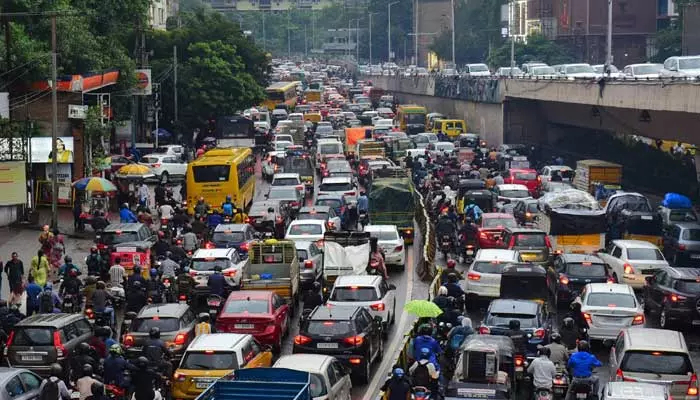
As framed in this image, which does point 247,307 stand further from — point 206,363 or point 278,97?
point 278,97

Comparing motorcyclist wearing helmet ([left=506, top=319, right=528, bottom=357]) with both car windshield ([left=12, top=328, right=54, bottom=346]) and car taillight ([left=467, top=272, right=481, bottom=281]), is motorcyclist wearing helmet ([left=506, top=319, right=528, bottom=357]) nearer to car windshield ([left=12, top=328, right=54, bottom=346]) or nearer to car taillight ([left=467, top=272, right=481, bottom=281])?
car taillight ([left=467, top=272, right=481, bottom=281])

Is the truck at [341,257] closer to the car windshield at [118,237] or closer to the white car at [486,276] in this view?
the white car at [486,276]

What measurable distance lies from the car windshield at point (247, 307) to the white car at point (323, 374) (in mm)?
→ 5293

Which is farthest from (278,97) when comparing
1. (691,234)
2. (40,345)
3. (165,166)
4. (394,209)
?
(40,345)

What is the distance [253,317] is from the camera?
81.7 feet

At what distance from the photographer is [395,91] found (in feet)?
437

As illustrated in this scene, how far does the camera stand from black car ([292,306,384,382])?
22.3m

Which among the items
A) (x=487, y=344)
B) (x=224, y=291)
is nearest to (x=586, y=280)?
(x=224, y=291)

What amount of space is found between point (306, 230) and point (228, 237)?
2565 mm

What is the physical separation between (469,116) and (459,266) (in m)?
54.7

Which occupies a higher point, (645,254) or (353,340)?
(353,340)

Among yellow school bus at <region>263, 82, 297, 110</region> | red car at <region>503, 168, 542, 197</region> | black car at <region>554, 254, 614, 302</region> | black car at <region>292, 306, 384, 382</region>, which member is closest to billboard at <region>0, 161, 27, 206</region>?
black car at <region>554, 254, 614, 302</region>

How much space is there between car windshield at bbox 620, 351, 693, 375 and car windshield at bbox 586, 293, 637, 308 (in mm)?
5755

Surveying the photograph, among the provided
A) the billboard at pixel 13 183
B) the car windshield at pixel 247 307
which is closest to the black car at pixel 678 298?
the car windshield at pixel 247 307
